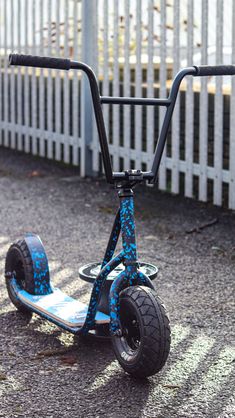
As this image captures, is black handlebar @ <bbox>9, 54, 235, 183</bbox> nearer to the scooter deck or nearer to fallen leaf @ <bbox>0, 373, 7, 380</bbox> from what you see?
the scooter deck

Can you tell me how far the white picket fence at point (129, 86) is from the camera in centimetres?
657

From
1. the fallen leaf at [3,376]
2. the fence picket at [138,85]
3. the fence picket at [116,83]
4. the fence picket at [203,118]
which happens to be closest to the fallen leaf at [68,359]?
the fallen leaf at [3,376]

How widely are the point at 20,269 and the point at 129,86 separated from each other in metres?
3.23

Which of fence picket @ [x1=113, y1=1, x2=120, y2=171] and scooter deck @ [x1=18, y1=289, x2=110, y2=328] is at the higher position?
fence picket @ [x1=113, y1=1, x2=120, y2=171]

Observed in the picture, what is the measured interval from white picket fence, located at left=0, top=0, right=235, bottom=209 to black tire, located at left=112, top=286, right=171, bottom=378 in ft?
9.46

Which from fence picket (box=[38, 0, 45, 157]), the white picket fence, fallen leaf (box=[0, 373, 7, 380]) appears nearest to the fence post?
the white picket fence

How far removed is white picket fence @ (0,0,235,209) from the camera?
6.57 metres

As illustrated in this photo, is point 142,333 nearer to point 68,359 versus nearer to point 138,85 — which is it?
point 68,359

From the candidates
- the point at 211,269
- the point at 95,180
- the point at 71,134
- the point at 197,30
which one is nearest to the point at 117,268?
the point at 211,269

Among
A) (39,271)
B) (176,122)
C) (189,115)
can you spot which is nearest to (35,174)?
(176,122)

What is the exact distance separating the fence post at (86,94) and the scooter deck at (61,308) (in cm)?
370

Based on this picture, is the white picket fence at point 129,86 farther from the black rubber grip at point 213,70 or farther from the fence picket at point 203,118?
the black rubber grip at point 213,70

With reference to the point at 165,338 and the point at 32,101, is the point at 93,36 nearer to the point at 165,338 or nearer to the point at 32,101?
the point at 32,101

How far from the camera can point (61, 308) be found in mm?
4258
